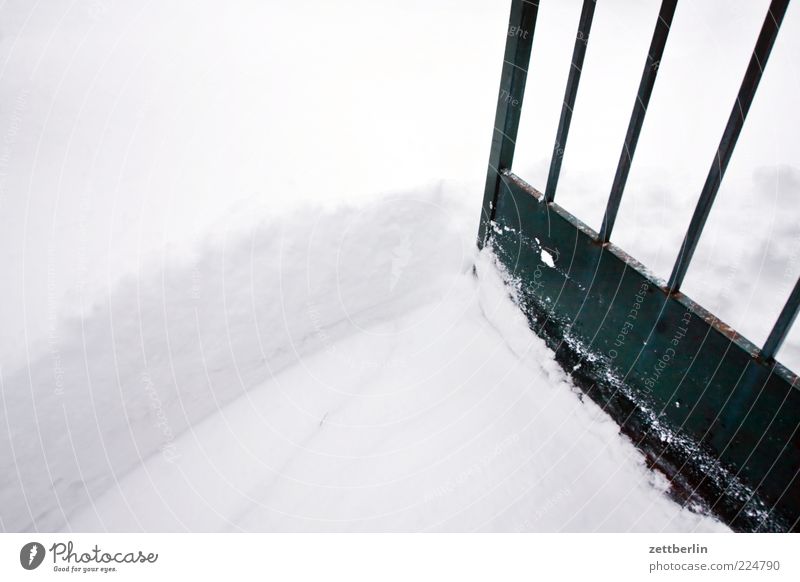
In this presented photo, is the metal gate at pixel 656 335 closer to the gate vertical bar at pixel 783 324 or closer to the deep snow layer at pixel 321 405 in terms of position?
the gate vertical bar at pixel 783 324

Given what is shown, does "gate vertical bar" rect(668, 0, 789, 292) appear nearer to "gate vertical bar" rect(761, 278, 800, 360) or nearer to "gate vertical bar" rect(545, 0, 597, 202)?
"gate vertical bar" rect(761, 278, 800, 360)

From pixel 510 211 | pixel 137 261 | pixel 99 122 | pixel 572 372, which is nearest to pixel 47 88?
pixel 99 122

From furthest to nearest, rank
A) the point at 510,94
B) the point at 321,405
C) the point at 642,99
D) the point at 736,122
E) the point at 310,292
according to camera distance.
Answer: the point at 310,292 < the point at 321,405 < the point at 510,94 < the point at 642,99 < the point at 736,122

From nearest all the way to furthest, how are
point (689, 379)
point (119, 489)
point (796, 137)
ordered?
point (689, 379) < point (119, 489) < point (796, 137)

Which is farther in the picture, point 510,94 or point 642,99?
point 510,94

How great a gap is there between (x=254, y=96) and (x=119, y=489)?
7.76ft

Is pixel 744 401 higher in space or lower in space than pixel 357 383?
higher

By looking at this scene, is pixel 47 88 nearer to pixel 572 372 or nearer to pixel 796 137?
pixel 572 372

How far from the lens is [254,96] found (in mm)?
3234

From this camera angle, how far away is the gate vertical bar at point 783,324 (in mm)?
1308

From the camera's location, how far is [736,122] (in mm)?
1290

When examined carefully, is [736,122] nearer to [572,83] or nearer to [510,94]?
[572,83]

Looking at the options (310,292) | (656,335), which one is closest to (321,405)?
(310,292)
